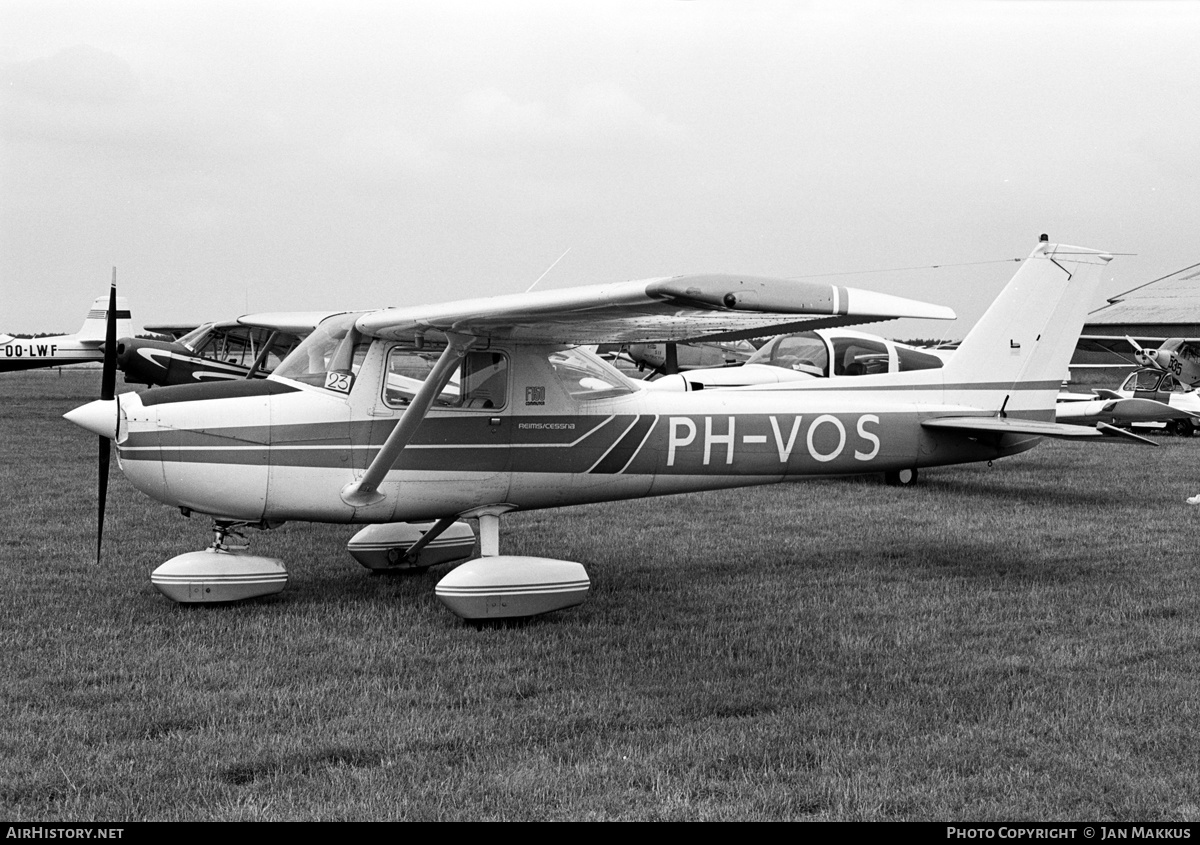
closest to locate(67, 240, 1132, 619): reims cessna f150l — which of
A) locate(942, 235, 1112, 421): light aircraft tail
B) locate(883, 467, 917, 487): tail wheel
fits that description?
locate(942, 235, 1112, 421): light aircraft tail

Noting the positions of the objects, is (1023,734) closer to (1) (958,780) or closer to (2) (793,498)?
(1) (958,780)

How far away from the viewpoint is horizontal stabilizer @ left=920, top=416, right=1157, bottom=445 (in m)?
8.23

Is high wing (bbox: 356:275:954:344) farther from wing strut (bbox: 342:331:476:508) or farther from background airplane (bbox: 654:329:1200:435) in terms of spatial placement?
background airplane (bbox: 654:329:1200:435)

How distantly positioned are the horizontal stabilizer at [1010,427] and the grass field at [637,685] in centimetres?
95

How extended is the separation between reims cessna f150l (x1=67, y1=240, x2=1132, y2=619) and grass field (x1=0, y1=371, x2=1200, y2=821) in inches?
13.5

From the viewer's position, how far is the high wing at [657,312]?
4328 millimetres

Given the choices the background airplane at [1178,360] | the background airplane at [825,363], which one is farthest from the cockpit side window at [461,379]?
the background airplane at [1178,360]

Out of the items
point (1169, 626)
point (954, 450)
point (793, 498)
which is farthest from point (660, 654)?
point (793, 498)

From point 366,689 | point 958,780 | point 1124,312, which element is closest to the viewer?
point 958,780

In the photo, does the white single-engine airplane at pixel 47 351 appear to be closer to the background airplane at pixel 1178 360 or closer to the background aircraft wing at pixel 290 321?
the background aircraft wing at pixel 290 321

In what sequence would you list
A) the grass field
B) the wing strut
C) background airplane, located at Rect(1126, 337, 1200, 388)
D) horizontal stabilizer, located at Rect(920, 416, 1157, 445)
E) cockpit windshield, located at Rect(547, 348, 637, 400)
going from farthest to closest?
background airplane, located at Rect(1126, 337, 1200, 388) < horizontal stabilizer, located at Rect(920, 416, 1157, 445) < cockpit windshield, located at Rect(547, 348, 637, 400) < the wing strut < the grass field
